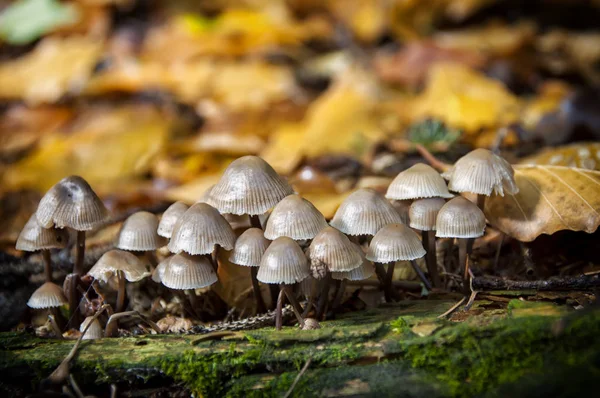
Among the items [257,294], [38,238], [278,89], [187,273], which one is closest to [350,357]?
[257,294]

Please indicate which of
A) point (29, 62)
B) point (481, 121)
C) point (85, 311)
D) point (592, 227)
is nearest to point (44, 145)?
point (29, 62)

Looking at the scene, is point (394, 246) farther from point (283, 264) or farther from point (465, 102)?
point (465, 102)

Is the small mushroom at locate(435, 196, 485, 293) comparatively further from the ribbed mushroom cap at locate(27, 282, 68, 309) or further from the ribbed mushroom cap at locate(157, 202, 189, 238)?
the ribbed mushroom cap at locate(27, 282, 68, 309)

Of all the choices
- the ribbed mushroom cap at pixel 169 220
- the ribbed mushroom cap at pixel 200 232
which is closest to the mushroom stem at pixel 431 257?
the ribbed mushroom cap at pixel 200 232

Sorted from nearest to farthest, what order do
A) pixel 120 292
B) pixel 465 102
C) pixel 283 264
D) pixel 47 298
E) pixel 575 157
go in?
pixel 283 264 → pixel 47 298 → pixel 120 292 → pixel 575 157 → pixel 465 102

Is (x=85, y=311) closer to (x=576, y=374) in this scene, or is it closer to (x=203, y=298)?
(x=203, y=298)

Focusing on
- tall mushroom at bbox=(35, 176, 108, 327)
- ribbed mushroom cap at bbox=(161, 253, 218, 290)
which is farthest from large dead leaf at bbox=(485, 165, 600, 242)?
tall mushroom at bbox=(35, 176, 108, 327)

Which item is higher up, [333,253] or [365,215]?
[365,215]
